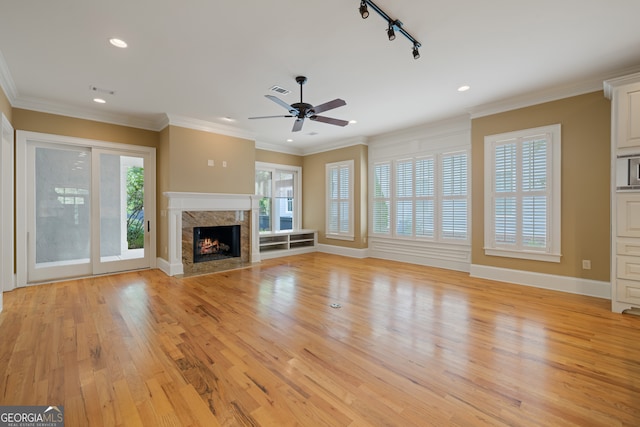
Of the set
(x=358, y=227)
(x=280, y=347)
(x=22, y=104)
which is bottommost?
(x=280, y=347)

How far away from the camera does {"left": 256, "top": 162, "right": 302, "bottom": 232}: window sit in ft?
25.1

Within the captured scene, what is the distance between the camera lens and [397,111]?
516 cm

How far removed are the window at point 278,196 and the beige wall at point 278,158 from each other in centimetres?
11

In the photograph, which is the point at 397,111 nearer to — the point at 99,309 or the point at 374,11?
the point at 374,11

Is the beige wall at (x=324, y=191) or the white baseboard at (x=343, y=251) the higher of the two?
the beige wall at (x=324, y=191)

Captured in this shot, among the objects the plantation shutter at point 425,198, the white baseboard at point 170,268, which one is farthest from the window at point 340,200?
the white baseboard at point 170,268

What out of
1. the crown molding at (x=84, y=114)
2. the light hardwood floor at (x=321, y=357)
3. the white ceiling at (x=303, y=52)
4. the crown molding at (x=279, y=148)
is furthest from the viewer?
the crown molding at (x=279, y=148)

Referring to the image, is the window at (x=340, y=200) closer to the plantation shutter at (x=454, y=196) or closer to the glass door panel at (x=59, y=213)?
the plantation shutter at (x=454, y=196)

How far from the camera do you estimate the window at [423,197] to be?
18.3 feet

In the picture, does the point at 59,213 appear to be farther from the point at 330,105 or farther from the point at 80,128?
the point at 330,105

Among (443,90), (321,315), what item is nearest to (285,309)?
(321,315)

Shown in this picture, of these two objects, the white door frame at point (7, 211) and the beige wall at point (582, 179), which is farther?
the white door frame at point (7, 211)

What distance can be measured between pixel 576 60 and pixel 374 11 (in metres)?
2.79

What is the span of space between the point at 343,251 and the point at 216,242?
3.18 meters
